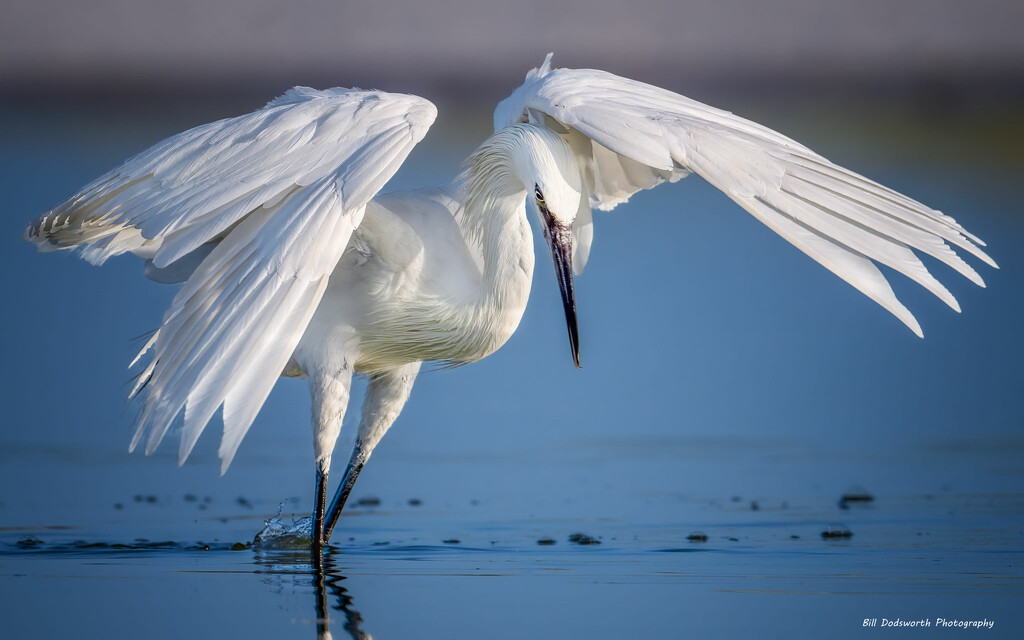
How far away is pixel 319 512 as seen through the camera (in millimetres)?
4020

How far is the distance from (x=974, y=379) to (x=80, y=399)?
13.5 feet

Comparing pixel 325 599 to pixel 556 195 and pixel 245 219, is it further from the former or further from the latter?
pixel 556 195

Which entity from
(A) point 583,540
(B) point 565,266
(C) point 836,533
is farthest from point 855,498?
(B) point 565,266

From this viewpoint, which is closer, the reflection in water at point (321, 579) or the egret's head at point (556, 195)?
the reflection in water at point (321, 579)

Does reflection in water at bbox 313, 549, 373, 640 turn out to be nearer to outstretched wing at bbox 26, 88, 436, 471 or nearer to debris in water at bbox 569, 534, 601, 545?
outstretched wing at bbox 26, 88, 436, 471

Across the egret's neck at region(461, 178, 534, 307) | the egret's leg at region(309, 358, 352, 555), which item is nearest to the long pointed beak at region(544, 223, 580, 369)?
the egret's neck at region(461, 178, 534, 307)

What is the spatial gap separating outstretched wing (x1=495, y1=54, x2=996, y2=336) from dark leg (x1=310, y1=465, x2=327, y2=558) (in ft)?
4.42

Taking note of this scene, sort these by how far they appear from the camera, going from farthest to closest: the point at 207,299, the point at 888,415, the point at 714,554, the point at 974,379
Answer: the point at 974,379 < the point at 888,415 < the point at 714,554 < the point at 207,299

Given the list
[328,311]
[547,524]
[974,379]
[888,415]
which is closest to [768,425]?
[888,415]

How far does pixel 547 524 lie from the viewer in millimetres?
4223

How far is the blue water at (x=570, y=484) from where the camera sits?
319 centimetres

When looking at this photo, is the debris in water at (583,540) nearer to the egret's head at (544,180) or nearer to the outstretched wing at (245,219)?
the egret's head at (544,180)

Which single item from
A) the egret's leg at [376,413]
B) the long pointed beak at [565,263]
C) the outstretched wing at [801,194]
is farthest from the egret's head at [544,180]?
the egret's leg at [376,413]

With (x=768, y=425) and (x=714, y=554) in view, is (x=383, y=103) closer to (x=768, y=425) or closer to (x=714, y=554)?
(x=714, y=554)
